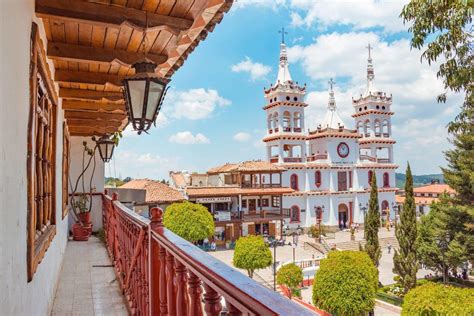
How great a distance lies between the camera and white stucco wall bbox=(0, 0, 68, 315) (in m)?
1.37

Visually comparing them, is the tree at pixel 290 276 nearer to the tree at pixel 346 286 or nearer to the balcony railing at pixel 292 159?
the tree at pixel 346 286

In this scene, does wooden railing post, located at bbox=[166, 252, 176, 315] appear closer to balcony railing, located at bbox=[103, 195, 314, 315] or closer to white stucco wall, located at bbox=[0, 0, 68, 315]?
balcony railing, located at bbox=[103, 195, 314, 315]

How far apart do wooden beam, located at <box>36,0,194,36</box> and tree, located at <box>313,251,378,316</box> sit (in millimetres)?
9807

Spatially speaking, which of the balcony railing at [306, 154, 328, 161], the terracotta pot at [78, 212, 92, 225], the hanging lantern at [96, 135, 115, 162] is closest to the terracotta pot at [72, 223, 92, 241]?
the terracotta pot at [78, 212, 92, 225]

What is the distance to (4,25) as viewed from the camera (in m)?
1.39

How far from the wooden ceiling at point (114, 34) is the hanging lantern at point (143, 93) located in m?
0.31

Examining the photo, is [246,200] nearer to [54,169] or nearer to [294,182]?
[294,182]

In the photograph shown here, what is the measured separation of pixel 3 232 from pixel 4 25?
0.79 meters

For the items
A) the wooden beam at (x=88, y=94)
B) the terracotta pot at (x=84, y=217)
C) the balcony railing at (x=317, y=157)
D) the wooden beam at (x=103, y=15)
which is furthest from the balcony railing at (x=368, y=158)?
the wooden beam at (x=103, y=15)

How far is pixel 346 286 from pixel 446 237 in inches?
405

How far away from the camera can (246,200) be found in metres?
24.5

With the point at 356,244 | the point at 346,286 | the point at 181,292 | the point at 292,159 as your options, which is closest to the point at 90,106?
the point at 181,292

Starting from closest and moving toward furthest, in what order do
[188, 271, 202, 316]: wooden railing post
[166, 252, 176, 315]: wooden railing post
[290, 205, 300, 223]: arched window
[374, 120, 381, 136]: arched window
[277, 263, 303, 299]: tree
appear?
[188, 271, 202, 316]: wooden railing post, [166, 252, 176, 315]: wooden railing post, [277, 263, 303, 299]: tree, [290, 205, 300, 223]: arched window, [374, 120, 381, 136]: arched window

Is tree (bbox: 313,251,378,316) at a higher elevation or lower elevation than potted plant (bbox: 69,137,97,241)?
lower
